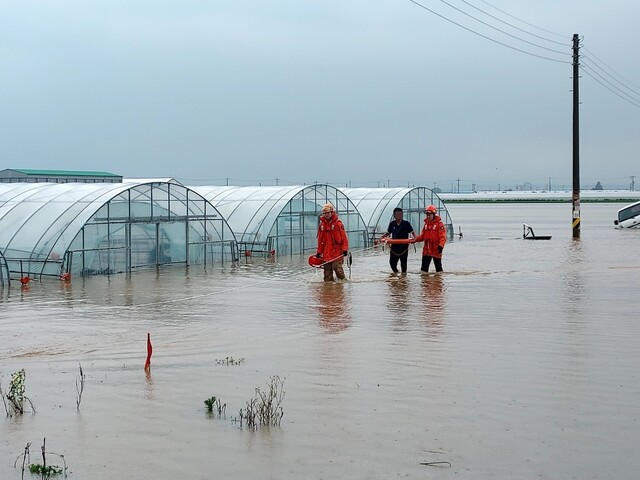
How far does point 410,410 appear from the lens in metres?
8.60

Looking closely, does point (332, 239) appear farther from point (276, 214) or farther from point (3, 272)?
point (276, 214)

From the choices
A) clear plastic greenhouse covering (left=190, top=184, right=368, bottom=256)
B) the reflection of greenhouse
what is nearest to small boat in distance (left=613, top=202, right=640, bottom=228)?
clear plastic greenhouse covering (left=190, top=184, right=368, bottom=256)

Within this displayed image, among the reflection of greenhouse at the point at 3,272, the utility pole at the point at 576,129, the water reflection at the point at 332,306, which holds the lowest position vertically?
the water reflection at the point at 332,306

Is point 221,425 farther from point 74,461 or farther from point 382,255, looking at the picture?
point 382,255

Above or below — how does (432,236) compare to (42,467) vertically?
above

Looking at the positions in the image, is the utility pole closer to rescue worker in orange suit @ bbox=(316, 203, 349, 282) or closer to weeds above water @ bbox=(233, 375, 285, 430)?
rescue worker in orange suit @ bbox=(316, 203, 349, 282)

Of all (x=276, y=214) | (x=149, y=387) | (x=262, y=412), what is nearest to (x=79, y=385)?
(x=149, y=387)

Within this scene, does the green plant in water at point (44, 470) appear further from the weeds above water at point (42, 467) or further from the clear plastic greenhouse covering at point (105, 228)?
the clear plastic greenhouse covering at point (105, 228)

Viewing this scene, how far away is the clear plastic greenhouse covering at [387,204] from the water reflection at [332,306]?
17316mm

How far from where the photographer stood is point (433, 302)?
1717cm

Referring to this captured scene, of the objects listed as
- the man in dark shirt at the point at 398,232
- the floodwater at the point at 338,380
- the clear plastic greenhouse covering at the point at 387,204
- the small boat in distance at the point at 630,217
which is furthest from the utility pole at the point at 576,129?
the floodwater at the point at 338,380

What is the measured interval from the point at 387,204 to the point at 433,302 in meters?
22.3

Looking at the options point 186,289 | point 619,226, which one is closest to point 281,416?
point 186,289

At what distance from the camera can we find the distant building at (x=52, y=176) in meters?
53.6
